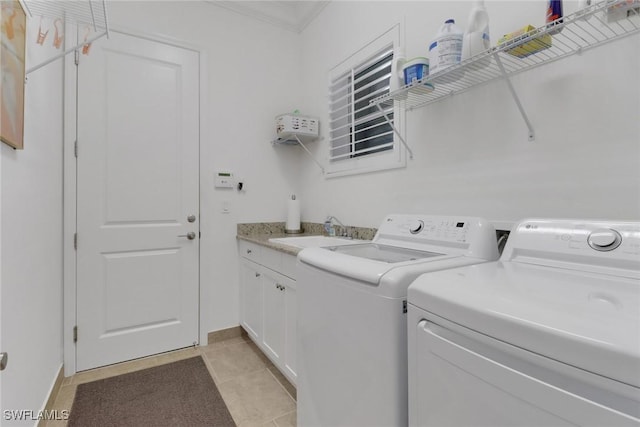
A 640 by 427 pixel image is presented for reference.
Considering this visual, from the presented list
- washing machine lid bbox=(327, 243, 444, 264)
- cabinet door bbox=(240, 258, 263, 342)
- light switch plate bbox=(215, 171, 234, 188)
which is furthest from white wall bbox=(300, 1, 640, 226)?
light switch plate bbox=(215, 171, 234, 188)

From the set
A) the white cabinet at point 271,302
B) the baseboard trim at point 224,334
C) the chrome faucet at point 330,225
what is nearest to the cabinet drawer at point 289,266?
the white cabinet at point 271,302

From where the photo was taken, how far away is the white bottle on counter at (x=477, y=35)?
1151mm

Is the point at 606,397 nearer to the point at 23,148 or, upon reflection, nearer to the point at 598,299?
the point at 598,299

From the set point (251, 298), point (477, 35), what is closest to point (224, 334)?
point (251, 298)

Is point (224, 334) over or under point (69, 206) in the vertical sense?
under

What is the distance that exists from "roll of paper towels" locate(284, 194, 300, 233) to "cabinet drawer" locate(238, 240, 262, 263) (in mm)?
414

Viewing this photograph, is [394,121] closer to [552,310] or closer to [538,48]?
[538,48]

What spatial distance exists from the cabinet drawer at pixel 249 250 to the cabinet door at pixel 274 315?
21 cm

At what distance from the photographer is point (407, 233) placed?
1472 millimetres

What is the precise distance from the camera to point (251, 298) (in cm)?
230

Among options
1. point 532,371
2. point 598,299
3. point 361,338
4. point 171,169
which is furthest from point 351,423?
point 171,169

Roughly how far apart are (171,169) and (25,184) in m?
1.04

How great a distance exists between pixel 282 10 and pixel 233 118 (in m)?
1.09

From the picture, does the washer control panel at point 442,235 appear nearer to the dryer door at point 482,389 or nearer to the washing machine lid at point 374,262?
the washing machine lid at point 374,262
